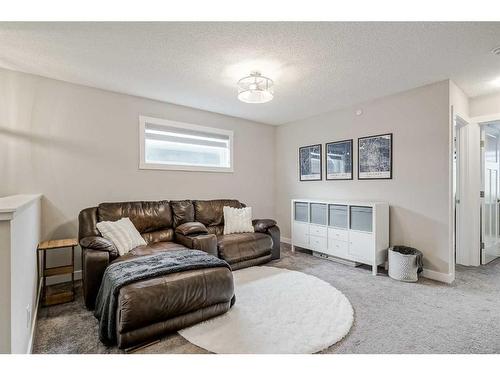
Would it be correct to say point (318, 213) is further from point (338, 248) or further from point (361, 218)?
point (361, 218)

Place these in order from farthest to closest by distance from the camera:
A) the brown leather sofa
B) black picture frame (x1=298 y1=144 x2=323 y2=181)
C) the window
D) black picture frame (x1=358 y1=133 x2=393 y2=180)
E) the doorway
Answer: black picture frame (x1=298 y1=144 x2=323 y2=181) < the window < the doorway < black picture frame (x1=358 y1=133 x2=393 y2=180) < the brown leather sofa

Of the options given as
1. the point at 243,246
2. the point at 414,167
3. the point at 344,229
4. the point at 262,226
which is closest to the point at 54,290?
the point at 243,246

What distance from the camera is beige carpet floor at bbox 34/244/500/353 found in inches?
68.6

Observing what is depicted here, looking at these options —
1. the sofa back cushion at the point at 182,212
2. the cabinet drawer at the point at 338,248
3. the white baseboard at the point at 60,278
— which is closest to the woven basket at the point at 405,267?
the cabinet drawer at the point at 338,248

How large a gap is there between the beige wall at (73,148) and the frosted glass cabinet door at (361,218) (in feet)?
8.21

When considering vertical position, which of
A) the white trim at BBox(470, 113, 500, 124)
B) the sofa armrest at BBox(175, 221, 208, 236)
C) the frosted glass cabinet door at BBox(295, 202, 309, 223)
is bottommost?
the sofa armrest at BBox(175, 221, 208, 236)

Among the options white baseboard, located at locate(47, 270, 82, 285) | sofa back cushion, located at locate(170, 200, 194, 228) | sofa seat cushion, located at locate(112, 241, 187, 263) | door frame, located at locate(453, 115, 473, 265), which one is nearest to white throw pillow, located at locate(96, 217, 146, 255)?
sofa seat cushion, located at locate(112, 241, 187, 263)

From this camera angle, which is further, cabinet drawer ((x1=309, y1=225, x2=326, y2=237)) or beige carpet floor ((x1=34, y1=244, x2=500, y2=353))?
cabinet drawer ((x1=309, y1=225, x2=326, y2=237))

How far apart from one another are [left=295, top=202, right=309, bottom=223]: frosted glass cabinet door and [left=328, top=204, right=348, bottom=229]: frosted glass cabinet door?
0.45m

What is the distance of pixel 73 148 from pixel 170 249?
1.84 metres

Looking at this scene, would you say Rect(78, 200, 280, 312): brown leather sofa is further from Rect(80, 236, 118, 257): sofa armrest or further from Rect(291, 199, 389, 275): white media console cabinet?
Rect(291, 199, 389, 275): white media console cabinet

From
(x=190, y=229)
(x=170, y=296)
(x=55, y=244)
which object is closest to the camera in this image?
(x=170, y=296)

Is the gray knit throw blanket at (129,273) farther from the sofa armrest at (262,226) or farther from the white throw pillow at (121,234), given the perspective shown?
the sofa armrest at (262,226)

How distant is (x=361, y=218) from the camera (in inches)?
134
